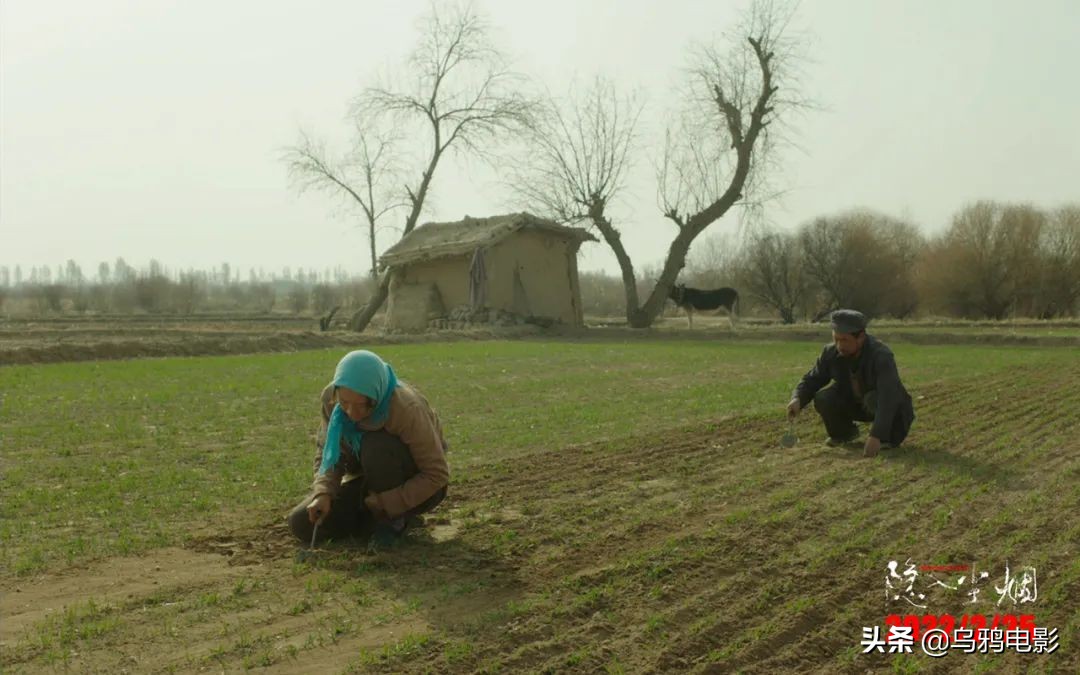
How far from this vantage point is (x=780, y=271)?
158ft

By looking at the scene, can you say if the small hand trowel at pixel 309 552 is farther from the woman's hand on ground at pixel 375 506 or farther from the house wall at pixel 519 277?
the house wall at pixel 519 277

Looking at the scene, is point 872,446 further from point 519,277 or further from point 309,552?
point 519,277

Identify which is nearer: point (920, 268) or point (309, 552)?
point (309, 552)

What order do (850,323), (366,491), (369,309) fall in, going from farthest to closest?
(369,309)
(850,323)
(366,491)

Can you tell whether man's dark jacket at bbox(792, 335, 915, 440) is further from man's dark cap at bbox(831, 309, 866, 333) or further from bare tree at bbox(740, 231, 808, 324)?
bare tree at bbox(740, 231, 808, 324)

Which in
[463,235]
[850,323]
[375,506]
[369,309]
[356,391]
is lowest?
[375,506]

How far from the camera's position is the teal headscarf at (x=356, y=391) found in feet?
15.8

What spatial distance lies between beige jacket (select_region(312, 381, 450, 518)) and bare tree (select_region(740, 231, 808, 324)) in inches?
1709

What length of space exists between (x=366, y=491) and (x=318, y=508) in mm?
408

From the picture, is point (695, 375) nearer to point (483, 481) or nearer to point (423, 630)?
point (483, 481)

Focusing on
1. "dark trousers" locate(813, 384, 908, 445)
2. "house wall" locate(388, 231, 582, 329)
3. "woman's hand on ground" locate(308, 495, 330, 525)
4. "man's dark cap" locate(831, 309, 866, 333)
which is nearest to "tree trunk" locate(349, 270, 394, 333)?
"house wall" locate(388, 231, 582, 329)

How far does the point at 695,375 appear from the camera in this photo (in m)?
15.6

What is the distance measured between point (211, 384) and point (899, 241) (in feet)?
144

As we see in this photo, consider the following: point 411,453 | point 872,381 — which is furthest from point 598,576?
point 872,381
